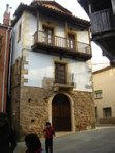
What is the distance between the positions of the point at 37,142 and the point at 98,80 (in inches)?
1011

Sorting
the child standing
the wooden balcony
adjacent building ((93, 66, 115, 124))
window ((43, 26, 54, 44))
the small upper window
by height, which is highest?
window ((43, 26, 54, 44))

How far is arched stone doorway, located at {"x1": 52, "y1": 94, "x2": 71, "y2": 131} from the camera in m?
17.9

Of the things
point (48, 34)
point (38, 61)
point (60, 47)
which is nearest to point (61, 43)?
point (60, 47)

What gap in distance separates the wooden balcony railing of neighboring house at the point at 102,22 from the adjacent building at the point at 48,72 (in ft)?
22.4

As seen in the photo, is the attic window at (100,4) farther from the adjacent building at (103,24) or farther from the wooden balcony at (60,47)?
the wooden balcony at (60,47)

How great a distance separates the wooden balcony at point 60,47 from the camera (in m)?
17.8

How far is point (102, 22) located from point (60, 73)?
27.5 feet

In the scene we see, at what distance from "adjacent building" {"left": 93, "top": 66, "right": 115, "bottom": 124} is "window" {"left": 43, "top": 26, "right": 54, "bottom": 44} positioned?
36.4 ft

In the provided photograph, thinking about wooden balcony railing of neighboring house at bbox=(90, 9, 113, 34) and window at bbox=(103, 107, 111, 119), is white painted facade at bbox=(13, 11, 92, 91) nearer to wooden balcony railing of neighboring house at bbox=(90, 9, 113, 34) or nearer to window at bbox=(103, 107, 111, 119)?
wooden balcony railing of neighboring house at bbox=(90, 9, 113, 34)

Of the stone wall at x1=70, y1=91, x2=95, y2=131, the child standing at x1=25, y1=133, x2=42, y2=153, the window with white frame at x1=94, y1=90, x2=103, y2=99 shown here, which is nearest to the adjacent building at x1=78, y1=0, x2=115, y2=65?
the child standing at x1=25, y1=133, x2=42, y2=153

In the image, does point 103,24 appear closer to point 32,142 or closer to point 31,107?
point 32,142

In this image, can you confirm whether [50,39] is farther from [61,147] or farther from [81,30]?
[61,147]

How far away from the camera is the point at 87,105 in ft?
63.8

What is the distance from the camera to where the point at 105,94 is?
28.5 meters
